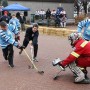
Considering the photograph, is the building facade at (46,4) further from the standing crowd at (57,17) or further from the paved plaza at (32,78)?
the paved plaza at (32,78)

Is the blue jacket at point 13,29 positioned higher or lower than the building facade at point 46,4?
lower

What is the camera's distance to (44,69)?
10.9 m

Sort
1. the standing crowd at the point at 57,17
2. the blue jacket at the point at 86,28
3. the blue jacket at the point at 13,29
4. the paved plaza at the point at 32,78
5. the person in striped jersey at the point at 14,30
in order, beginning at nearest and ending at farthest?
the paved plaza at the point at 32,78, the blue jacket at the point at 86,28, the person in striped jersey at the point at 14,30, the blue jacket at the point at 13,29, the standing crowd at the point at 57,17

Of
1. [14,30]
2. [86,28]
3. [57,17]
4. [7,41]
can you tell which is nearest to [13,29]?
[14,30]

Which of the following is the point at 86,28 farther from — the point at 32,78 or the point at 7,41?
the point at 32,78

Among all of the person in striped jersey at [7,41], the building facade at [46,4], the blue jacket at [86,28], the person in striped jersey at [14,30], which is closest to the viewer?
the person in striped jersey at [7,41]

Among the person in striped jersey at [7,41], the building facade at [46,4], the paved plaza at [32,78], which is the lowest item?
the paved plaza at [32,78]

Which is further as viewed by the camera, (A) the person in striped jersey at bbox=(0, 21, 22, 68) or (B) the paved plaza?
(A) the person in striped jersey at bbox=(0, 21, 22, 68)

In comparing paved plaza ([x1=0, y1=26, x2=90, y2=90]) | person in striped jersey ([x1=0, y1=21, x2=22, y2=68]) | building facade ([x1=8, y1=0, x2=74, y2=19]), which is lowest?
paved plaza ([x1=0, y1=26, x2=90, y2=90])

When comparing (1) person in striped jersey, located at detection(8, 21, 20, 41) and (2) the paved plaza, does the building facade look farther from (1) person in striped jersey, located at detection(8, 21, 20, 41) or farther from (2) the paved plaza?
(2) the paved plaza

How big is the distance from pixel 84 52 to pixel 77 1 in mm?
40200

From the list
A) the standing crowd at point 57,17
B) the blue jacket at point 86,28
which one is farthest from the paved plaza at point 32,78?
the standing crowd at point 57,17

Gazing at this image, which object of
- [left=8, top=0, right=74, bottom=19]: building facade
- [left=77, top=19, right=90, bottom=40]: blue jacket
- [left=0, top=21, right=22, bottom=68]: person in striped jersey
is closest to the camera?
[left=0, top=21, right=22, bottom=68]: person in striped jersey

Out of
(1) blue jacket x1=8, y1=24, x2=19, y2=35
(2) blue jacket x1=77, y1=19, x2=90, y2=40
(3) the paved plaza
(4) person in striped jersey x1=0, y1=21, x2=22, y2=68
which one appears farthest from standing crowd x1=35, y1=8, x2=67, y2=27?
(4) person in striped jersey x1=0, y1=21, x2=22, y2=68
